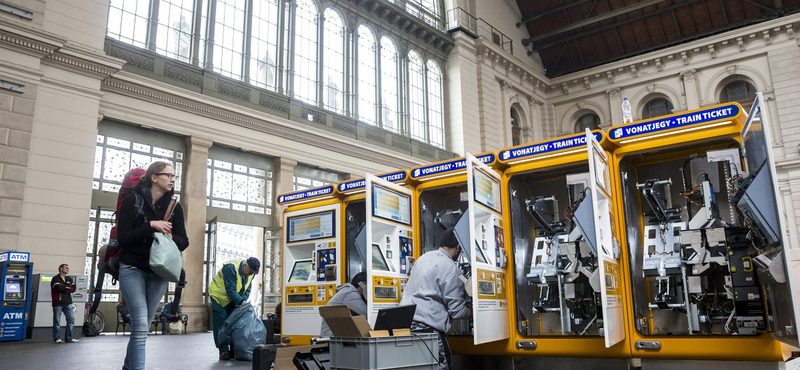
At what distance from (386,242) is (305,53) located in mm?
12505

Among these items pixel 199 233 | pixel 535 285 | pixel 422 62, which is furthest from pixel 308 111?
pixel 535 285

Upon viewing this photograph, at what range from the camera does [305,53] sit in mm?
17859

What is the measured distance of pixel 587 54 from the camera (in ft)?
91.0

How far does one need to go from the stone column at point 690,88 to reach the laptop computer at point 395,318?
75.1ft

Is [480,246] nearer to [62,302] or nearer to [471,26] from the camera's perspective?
[62,302]

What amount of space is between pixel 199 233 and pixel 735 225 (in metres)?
12.3

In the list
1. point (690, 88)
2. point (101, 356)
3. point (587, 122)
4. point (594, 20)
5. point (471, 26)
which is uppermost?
point (594, 20)

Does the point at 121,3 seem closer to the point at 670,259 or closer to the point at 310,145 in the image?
the point at 310,145

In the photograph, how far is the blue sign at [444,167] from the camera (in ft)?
20.5

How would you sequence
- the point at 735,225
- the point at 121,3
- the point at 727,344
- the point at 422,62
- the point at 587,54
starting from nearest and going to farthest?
the point at 727,344, the point at 735,225, the point at 121,3, the point at 422,62, the point at 587,54

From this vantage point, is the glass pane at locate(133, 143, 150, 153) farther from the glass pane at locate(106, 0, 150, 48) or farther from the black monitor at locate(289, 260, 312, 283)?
the black monitor at locate(289, 260, 312, 283)

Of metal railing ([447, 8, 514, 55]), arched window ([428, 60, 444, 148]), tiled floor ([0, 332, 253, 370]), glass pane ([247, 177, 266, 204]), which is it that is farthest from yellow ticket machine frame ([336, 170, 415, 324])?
metal railing ([447, 8, 514, 55])

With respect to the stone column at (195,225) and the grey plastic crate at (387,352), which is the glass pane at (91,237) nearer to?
the stone column at (195,225)

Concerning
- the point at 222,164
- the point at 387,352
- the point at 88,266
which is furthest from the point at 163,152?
the point at 387,352
